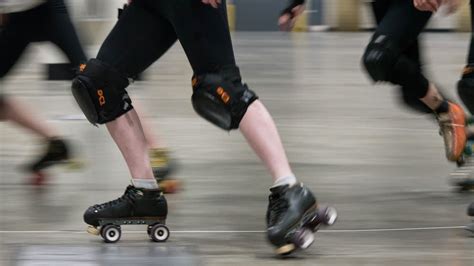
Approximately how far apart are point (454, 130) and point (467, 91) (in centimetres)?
66

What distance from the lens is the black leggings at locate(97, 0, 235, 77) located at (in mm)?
5203

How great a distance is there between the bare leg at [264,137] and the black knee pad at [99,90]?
0.61 meters

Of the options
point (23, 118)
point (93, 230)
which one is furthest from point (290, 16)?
point (23, 118)

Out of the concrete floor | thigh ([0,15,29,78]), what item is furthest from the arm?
thigh ([0,15,29,78])

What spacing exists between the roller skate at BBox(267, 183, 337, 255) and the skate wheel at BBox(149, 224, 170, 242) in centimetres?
52

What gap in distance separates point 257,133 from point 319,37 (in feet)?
57.2

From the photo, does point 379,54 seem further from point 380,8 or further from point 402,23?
point 380,8

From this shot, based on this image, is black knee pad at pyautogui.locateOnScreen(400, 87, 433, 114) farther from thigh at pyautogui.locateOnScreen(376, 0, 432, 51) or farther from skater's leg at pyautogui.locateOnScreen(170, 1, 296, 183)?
skater's leg at pyautogui.locateOnScreen(170, 1, 296, 183)

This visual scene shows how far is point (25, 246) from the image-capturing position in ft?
17.6

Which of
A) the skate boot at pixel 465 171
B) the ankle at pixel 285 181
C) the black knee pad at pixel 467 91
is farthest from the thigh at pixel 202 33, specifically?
the skate boot at pixel 465 171

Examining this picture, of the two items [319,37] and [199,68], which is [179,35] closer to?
[199,68]

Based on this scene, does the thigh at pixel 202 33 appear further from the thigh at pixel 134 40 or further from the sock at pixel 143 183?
the sock at pixel 143 183

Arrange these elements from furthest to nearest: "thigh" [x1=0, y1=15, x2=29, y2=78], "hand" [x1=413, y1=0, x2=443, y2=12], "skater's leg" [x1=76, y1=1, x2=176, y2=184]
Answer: "thigh" [x1=0, y1=15, x2=29, y2=78] → "hand" [x1=413, y1=0, x2=443, y2=12] → "skater's leg" [x1=76, y1=1, x2=176, y2=184]

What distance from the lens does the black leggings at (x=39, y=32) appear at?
6.82m
